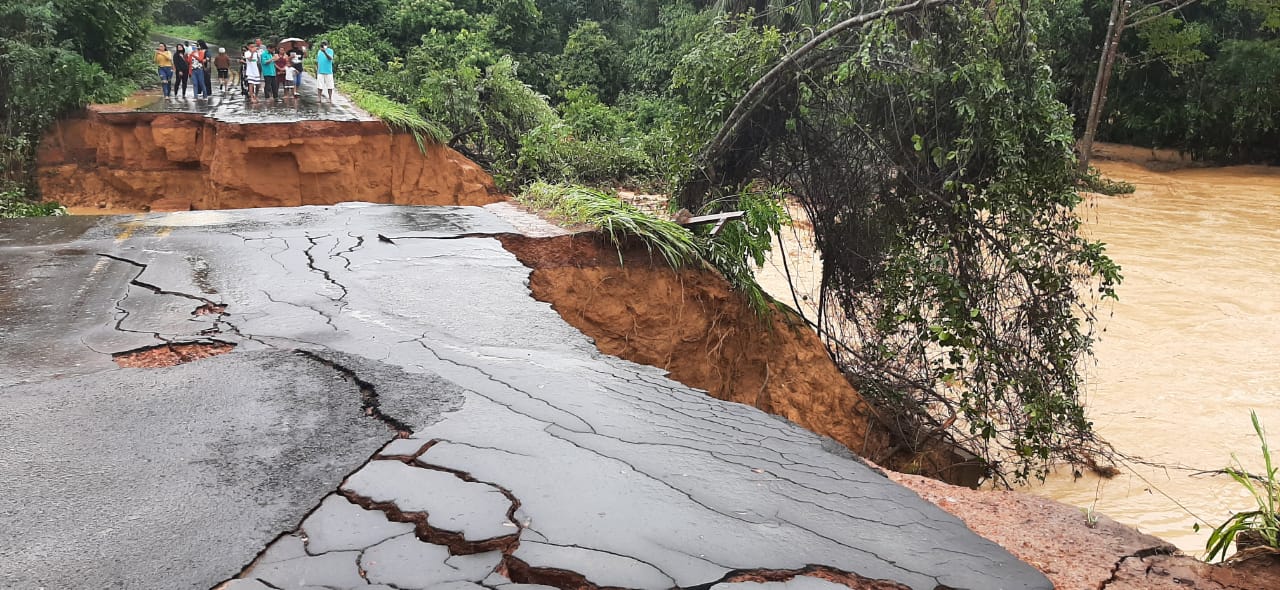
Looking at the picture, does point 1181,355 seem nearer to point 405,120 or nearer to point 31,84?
point 405,120

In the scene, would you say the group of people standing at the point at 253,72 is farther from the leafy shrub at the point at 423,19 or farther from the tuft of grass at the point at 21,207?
the leafy shrub at the point at 423,19

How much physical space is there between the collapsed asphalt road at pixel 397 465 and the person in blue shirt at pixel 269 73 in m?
11.7

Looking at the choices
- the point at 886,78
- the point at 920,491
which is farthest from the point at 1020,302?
the point at 920,491

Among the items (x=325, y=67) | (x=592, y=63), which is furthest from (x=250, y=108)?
(x=592, y=63)

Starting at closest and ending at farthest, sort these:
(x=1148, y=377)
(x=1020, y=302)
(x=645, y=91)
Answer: (x=1020, y=302) < (x=1148, y=377) < (x=645, y=91)

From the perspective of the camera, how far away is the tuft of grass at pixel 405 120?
47.5ft

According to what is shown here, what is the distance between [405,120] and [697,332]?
30.8 ft

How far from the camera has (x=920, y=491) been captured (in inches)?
148

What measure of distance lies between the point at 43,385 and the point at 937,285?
5.92 metres

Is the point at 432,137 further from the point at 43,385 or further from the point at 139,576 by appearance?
the point at 139,576

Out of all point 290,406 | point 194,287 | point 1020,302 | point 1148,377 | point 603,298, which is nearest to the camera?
point 290,406

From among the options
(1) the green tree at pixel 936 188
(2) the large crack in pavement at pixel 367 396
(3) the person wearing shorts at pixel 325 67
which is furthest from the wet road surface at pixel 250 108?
(2) the large crack in pavement at pixel 367 396

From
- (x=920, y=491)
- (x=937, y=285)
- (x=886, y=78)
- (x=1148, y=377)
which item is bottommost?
(x=1148, y=377)

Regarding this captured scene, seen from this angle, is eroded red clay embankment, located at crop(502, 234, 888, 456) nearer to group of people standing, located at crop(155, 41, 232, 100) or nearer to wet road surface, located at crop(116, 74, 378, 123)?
wet road surface, located at crop(116, 74, 378, 123)
